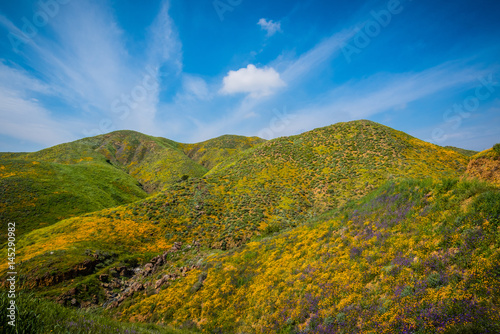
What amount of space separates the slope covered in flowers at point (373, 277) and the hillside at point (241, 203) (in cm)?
1225

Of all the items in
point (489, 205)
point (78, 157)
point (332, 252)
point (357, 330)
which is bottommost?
point (357, 330)

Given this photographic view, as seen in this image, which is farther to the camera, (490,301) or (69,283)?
(69,283)

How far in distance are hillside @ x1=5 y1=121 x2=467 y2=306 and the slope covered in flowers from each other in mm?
12246

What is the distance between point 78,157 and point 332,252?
124257 mm

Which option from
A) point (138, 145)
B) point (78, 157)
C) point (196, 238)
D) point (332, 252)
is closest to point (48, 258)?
point (196, 238)

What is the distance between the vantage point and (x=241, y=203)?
39219 mm

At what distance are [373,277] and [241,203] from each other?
3148 cm

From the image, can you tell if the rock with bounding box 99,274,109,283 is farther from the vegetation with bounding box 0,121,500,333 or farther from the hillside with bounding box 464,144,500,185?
the hillside with bounding box 464,144,500,185

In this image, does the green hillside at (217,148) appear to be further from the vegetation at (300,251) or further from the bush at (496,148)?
the bush at (496,148)

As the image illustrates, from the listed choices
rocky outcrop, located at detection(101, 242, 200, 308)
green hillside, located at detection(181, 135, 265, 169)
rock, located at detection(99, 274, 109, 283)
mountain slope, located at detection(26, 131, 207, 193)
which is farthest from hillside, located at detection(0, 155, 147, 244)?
green hillside, located at detection(181, 135, 265, 169)

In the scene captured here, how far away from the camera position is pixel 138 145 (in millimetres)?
131875

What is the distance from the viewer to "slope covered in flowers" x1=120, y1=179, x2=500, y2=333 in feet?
18.9

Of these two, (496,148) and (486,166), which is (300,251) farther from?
(496,148)

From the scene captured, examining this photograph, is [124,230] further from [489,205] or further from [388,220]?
[489,205]
